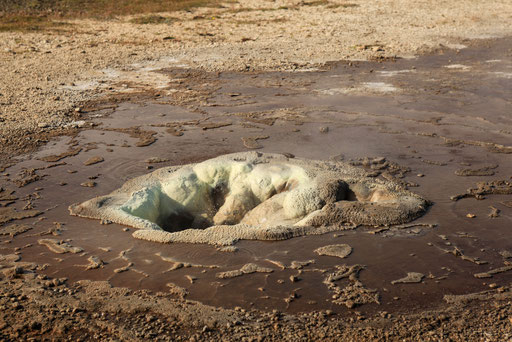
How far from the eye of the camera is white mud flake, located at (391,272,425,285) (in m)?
3.52

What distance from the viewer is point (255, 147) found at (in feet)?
19.1

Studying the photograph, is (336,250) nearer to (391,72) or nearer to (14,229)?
(14,229)

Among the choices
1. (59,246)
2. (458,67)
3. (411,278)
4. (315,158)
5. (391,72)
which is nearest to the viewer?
(411,278)

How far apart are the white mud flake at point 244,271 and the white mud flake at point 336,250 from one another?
42 cm

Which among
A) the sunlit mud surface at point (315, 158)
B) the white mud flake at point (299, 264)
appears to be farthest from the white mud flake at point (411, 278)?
the white mud flake at point (299, 264)

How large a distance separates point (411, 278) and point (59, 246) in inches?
93.9

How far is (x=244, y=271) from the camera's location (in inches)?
143

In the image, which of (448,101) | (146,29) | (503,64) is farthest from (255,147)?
(146,29)

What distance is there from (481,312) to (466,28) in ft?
29.8

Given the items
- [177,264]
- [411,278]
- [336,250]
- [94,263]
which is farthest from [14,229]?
[411,278]

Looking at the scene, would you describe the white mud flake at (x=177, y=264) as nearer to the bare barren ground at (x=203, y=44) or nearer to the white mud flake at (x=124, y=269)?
the white mud flake at (x=124, y=269)

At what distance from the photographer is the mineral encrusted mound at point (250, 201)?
165 inches

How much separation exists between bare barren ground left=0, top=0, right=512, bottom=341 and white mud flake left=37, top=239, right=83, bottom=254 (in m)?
0.23

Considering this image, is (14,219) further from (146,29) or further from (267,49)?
(146,29)
